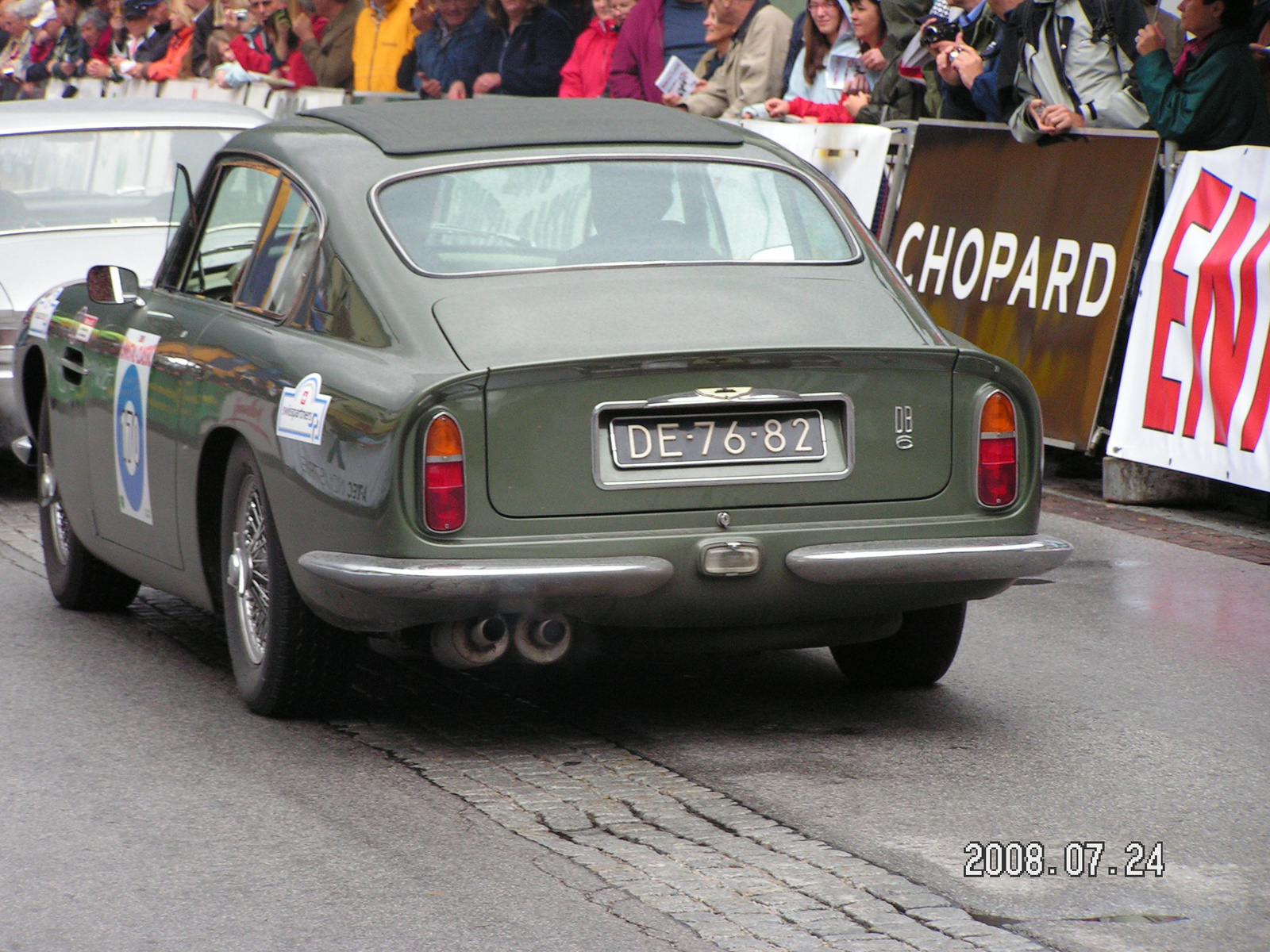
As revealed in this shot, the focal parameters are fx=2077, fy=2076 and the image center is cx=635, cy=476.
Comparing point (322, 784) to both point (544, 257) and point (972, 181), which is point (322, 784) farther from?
point (972, 181)

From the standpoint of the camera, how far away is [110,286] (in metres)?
6.73

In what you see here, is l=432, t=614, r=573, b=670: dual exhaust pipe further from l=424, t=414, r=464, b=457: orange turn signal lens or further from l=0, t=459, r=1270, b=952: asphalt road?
l=424, t=414, r=464, b=457: orange turn signal lens

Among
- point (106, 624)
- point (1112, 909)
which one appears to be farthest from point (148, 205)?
point (1112, 909)

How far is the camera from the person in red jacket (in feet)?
52.2

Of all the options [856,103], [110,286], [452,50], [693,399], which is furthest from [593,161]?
[452,50]

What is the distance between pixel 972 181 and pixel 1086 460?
1638 mm

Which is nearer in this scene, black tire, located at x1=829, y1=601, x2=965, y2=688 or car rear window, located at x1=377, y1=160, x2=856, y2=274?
car rear window, located at x1=377, y1=160, x2=856, y2=274

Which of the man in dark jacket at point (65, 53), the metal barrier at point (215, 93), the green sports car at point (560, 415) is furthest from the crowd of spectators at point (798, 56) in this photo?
the green sports car at point (560, 415)

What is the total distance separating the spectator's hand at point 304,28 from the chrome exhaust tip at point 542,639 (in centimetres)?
1594

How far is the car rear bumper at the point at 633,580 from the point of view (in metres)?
5.01

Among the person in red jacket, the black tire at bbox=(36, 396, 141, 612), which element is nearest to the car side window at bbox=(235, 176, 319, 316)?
the black tire at bbox=(36, 396, 141, 612)

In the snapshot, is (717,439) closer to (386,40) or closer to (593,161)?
(593,161)

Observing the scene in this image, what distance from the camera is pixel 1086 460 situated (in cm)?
1080

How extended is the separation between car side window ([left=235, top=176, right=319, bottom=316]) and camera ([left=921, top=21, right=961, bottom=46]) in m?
6.80
